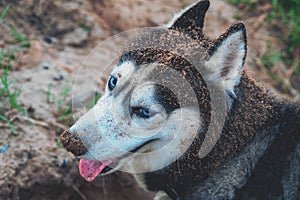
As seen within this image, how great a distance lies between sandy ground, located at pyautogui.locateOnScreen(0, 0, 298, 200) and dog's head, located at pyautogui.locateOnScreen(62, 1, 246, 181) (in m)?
0.67

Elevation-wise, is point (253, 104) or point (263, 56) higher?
point (253, 104)

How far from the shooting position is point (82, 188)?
364cm

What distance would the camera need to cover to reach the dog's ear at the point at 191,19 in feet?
8.87

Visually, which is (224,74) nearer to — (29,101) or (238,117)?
(238,117)

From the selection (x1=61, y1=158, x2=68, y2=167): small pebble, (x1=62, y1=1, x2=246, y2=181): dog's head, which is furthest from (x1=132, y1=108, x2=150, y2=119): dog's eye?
(x1=61, y1=158, x2=68, y2=167): small pebble

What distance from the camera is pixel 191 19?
2709mm

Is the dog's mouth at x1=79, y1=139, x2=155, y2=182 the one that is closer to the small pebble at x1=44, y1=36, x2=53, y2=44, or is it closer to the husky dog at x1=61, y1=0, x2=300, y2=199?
the husky dog at x1=61, y1=0, x2=300, y2=199

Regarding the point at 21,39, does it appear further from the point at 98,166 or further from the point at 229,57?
the point at 229,57

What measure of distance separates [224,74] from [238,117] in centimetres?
25

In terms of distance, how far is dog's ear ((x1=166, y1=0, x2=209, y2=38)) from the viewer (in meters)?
2.70

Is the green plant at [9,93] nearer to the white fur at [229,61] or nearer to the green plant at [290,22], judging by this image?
the white fur at [229,61]

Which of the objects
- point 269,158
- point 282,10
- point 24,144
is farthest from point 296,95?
point 24,144

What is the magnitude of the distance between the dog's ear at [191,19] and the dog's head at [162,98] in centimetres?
17

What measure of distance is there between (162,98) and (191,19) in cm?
57
